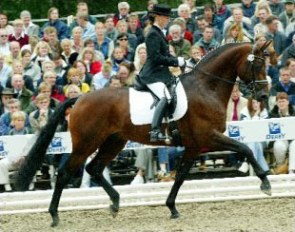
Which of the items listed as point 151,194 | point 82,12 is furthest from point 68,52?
point 151,194

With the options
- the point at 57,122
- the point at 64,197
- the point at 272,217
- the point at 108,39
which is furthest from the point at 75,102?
the point at 108,39

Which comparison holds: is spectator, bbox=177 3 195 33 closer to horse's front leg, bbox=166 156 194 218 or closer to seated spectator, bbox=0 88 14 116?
seated spectator, bbox=0 88 14 116

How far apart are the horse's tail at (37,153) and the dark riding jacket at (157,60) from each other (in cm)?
99

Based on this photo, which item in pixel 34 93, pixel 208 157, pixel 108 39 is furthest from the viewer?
pixel 108 39

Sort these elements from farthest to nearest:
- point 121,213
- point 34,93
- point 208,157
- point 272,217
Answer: point 34,93, point 208,157, point 121,213, point 272,217

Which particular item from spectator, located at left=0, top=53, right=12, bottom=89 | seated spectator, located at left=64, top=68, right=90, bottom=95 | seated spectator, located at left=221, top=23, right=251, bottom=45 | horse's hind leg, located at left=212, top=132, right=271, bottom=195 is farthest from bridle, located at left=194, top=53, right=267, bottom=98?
spectator, located at left=0, top=53, right=12, bottom=89

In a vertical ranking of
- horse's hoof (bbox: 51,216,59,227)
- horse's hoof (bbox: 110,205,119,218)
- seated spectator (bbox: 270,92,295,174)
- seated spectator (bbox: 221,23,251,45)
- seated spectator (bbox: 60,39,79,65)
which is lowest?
horse's hoof (bbox: 51,216,59,227)

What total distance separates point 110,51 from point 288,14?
9.46ft

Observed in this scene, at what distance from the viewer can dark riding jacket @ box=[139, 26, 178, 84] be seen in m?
12.0

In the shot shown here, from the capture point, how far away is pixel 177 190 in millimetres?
12383

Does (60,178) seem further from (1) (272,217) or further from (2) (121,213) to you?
(1) (272,217)

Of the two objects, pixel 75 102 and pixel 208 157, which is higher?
pixel 75 102

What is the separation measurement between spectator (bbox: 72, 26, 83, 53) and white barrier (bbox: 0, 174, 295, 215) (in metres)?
4.50

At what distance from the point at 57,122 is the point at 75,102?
324 mm
